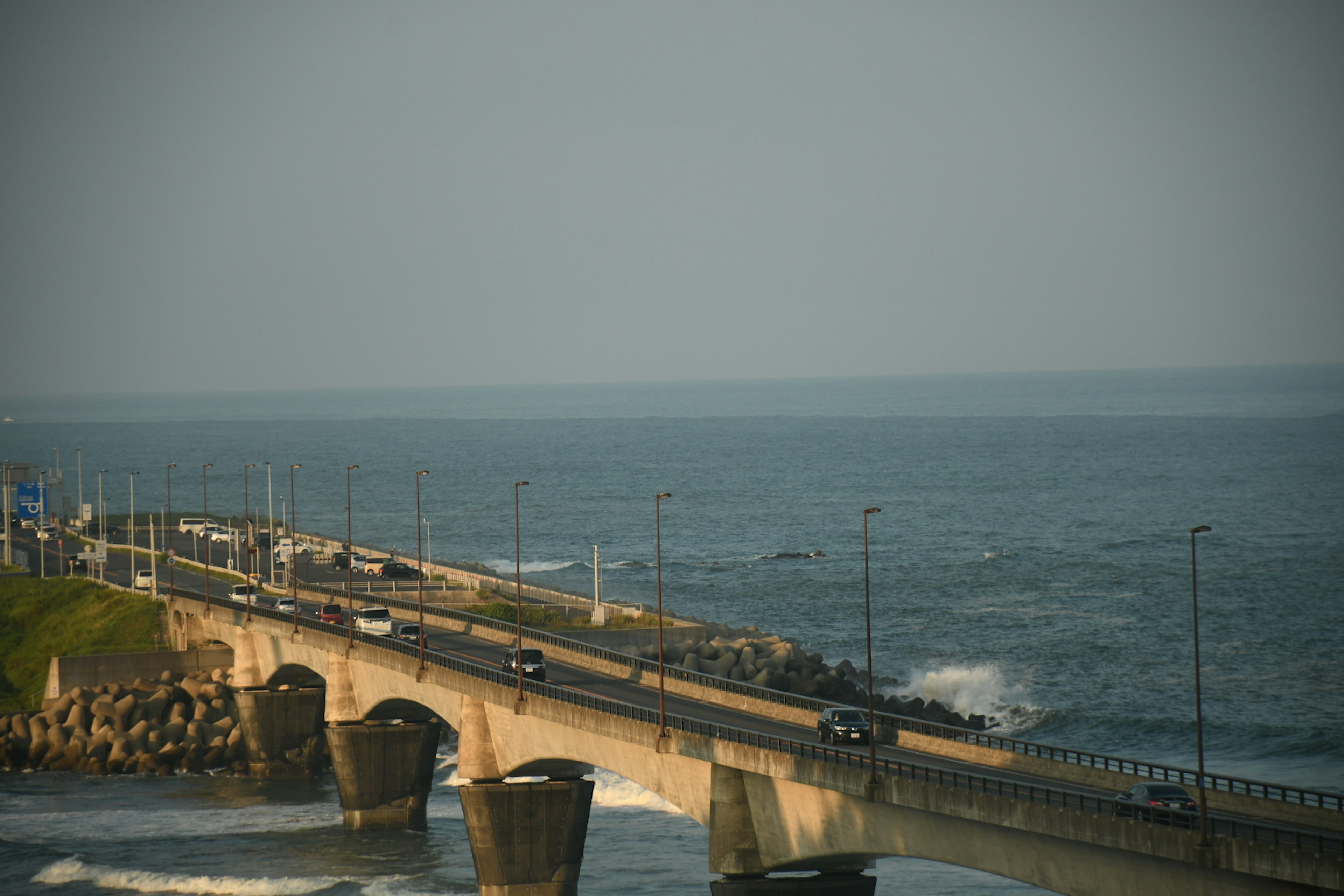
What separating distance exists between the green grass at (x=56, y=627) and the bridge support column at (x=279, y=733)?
16191mm

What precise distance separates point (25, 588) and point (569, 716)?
70.3m

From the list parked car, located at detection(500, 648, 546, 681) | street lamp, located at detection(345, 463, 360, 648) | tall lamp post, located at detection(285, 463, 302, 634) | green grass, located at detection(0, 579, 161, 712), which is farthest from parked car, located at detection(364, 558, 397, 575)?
parked car, located at detection(500, 648, 546, 681)

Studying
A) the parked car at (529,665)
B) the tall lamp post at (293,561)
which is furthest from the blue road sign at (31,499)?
the parked car at (529,665)

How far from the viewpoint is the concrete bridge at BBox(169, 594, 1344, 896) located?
33438mm

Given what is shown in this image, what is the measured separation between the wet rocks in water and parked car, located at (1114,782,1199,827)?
189ft

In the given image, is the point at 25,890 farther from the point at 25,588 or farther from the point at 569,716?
the point at 25,588

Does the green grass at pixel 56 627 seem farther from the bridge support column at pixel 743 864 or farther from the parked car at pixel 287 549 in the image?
the bridge support column at pixel 743 864

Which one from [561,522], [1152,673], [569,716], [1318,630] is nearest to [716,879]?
[569,716]

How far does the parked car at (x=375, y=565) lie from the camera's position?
114m

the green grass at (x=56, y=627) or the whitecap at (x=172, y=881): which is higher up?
the green grass at (x=56, y=627)

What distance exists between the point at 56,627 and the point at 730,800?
71610 mm

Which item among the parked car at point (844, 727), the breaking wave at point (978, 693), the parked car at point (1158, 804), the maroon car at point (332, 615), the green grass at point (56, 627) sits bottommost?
the breaking wave at point (978, 693)

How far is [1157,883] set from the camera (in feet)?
109

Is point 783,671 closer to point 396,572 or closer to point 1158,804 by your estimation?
point 396,572
